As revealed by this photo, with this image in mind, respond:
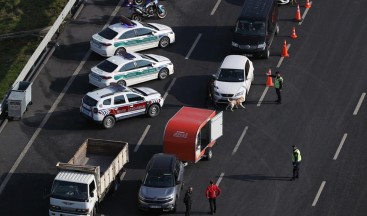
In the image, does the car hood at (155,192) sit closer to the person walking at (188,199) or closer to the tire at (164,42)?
the person walking at (188,199)

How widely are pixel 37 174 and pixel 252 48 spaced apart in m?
15.9

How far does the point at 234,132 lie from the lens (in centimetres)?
5581

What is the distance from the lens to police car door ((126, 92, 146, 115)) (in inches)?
2217

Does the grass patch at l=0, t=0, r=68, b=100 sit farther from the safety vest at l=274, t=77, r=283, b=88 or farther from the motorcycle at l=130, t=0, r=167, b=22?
the safety vest at l=274, t=77, r=283, b=88

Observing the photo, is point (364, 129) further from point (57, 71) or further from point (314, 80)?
point (57, 71)

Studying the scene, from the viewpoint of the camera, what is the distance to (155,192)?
48.9 meters

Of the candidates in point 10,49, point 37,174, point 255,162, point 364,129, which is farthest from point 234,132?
point 10,49

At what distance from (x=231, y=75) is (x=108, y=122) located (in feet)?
24.8

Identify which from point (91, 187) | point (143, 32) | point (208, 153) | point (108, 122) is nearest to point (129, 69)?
point (143, 32)

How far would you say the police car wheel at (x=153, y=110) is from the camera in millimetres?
56903

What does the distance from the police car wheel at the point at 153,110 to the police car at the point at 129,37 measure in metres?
6.29

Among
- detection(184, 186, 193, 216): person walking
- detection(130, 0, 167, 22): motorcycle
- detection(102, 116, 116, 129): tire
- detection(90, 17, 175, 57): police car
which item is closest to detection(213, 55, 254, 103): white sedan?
detection(90, 17, 175, 57): police car

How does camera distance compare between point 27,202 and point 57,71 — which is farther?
point 57,71

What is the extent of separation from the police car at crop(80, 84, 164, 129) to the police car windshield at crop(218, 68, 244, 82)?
147 inches
